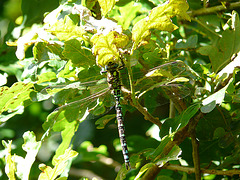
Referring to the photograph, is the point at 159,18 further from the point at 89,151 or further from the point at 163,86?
the point at 89,151

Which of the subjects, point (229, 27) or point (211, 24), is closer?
point (229, 27)

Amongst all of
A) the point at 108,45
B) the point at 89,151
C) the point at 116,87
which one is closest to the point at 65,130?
the point at 116,87

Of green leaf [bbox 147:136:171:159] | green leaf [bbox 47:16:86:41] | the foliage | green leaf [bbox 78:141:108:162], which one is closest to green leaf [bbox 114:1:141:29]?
the foliage

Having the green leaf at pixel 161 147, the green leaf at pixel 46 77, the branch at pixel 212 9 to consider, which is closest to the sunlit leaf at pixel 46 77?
the green leaf at pixel 46 77

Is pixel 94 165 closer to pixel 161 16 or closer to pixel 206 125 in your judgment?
pixel 206 125

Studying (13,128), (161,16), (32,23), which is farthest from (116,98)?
(13,128)
